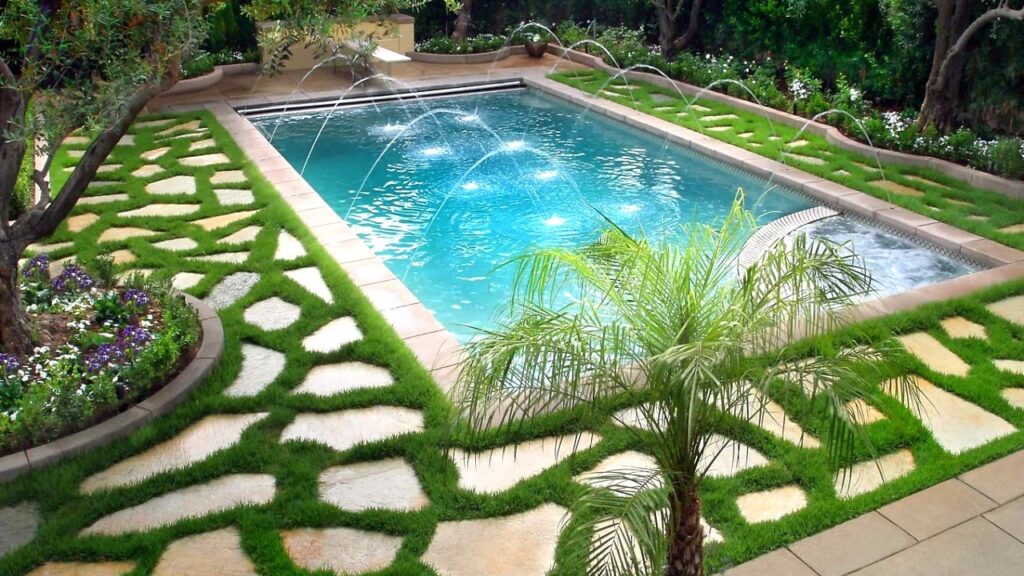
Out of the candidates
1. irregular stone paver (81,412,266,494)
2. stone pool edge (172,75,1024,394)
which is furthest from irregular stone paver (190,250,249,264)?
irregular stone paver (81,412,266,494)

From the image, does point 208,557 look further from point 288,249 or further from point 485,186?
point 485,186

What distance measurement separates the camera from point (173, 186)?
8.93 m

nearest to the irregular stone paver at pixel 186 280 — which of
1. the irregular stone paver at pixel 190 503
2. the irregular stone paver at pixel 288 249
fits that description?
the irregular stone paver at pixel 288 249

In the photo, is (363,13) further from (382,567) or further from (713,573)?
(713,573)

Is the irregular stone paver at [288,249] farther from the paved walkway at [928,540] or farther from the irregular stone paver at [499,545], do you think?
the paved walkway at [928,540]

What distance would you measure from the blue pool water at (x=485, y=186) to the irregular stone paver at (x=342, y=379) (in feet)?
3.74

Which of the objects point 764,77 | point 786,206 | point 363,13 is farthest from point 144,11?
point 764,77

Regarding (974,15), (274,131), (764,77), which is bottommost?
(274,131)

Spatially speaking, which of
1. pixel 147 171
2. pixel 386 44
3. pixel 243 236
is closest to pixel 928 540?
pixel 243 236

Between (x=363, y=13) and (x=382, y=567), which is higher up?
(x=363, y=13)

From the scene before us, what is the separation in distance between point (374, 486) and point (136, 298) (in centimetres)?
241

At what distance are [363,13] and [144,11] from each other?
128 centimetres

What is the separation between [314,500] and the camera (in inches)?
164

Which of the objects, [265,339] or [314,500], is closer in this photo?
[314,500]
